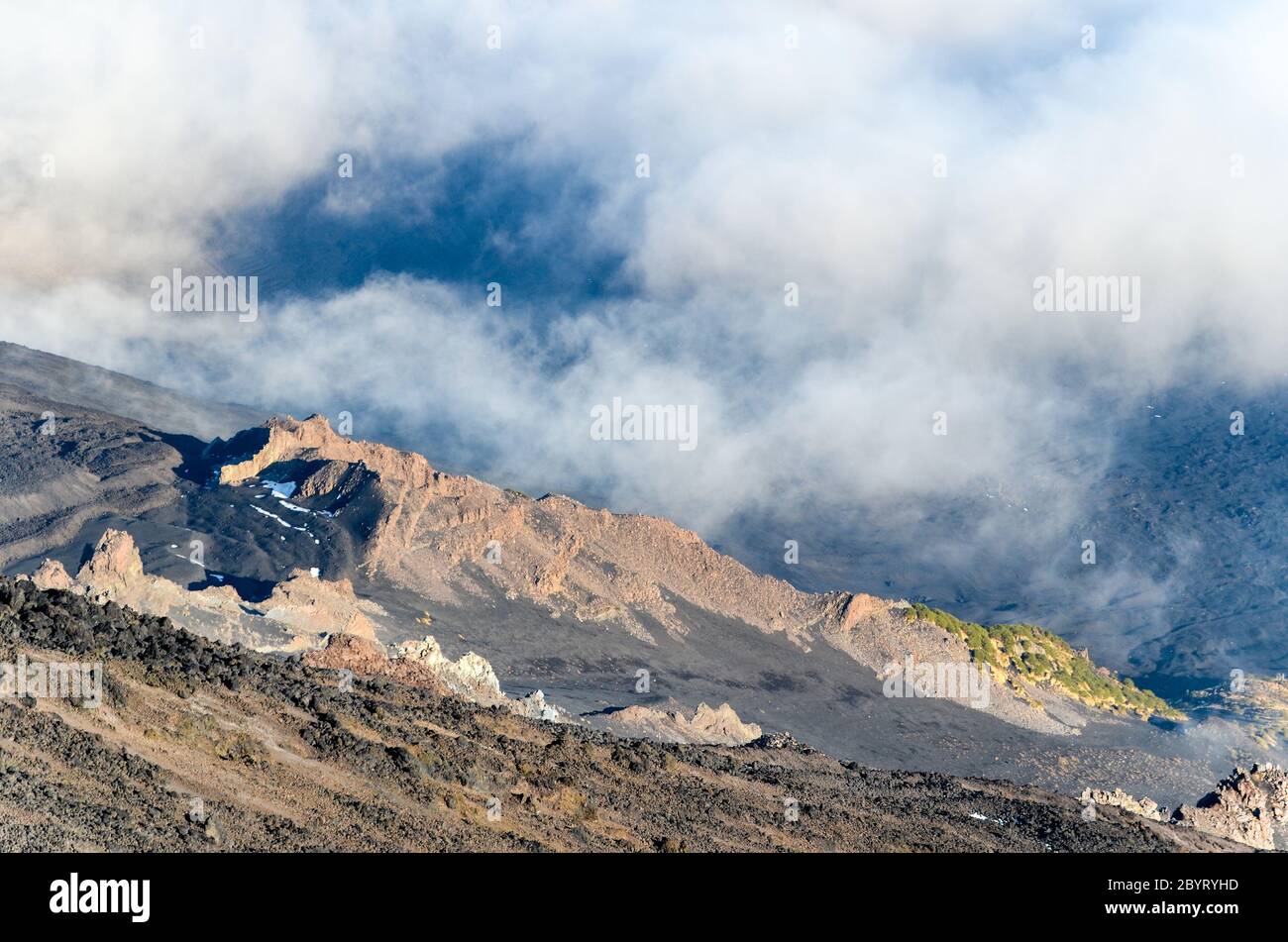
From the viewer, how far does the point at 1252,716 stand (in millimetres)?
177500

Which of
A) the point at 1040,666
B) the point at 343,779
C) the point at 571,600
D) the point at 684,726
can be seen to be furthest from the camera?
the point at 1040,666

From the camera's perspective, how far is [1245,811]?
88312mm

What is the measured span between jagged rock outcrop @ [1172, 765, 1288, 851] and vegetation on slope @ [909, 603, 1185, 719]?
5642 cm

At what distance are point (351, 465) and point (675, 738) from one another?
59695mm

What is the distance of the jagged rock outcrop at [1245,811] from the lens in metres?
85.2

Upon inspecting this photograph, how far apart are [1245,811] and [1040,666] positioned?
7657 cm

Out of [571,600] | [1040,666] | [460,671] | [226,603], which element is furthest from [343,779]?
[1040,666]

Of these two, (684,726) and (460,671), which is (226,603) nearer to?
(460,671)

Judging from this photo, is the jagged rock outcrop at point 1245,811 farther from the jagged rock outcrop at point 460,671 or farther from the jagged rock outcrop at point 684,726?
the jagged rock outcrop at point 460,671

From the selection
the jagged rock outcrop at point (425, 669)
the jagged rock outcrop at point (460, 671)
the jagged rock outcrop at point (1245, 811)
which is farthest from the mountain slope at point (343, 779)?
the jagged rock outcrop at point (1245, 811)

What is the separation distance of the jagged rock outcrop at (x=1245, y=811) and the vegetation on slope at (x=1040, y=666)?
2221 inches
